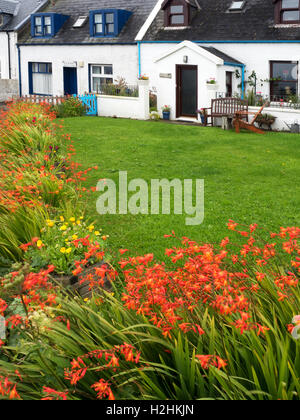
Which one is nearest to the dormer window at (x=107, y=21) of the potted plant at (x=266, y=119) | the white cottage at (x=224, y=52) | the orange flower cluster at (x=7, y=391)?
the white cottage at (x=224, y=52)

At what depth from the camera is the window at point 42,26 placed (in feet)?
102

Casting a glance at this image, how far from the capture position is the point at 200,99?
2331 centimetres

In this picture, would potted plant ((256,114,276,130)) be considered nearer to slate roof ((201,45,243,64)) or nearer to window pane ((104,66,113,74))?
slate roof ((201,45,243,64))

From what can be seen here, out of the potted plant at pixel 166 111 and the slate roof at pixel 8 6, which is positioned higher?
the slate roof at pixel 8 6

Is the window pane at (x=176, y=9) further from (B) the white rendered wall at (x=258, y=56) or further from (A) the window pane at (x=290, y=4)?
(A) the window pane at (x=290, y=4)

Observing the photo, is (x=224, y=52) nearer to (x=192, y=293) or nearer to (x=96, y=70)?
(x=96, y=70)

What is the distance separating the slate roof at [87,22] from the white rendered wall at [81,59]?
359 millimetres

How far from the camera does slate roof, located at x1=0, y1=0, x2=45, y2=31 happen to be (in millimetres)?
32969

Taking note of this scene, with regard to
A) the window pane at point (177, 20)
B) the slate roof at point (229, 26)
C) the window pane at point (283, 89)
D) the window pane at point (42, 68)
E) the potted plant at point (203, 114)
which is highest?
the window pane at point (177, 20)

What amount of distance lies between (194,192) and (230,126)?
34.7 ft

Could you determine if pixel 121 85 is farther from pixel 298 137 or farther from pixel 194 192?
pixel 194 192

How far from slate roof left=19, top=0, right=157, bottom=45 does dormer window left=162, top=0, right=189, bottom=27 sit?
94.5 inches

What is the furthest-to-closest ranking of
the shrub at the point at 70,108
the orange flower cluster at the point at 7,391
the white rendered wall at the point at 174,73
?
the shrub at the point at 70,108 < the white rendered wall at the point at 174,73 < the orange flower cluster at the point at 7,391

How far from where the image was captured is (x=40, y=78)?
32500 millimetres
